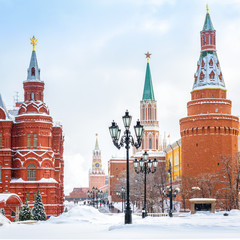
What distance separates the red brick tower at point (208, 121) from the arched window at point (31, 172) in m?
19.9

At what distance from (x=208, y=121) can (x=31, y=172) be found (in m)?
23.5

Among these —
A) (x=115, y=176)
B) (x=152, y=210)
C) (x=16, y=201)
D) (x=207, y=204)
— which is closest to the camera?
(x=207, y=204)

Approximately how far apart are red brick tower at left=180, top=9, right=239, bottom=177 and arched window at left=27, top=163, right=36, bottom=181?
19878 mm

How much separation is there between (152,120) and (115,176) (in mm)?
14950

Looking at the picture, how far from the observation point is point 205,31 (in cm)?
6725

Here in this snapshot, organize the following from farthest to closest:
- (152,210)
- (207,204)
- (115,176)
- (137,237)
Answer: (115,176)
(152,210)
(207,204)
(137,237)

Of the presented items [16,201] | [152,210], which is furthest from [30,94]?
[152,210]

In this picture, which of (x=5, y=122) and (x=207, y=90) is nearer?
(x=5, y=122)

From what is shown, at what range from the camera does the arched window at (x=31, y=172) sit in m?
57.0

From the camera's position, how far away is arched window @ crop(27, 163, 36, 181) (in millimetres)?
57000

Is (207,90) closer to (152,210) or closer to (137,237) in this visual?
(152,210)

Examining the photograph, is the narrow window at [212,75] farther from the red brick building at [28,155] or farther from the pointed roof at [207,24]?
the red brick building at [28,155]

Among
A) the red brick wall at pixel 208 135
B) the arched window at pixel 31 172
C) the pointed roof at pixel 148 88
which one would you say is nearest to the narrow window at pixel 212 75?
the red brick wall at pixel 208 135

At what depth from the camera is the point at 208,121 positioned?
64.9 metres
